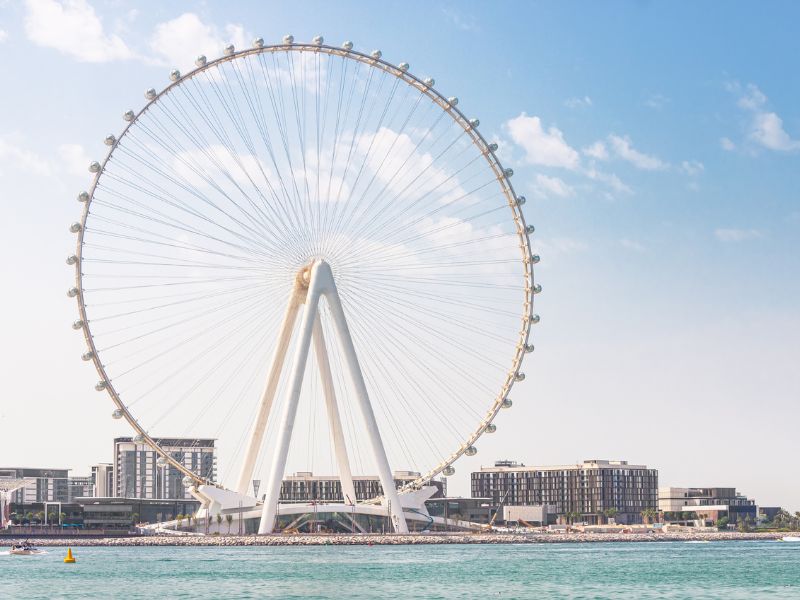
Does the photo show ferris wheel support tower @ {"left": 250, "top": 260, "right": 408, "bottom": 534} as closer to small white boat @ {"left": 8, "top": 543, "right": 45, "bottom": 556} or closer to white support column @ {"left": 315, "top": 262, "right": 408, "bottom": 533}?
white support column @ {"left": 315, "top": 262, "right": 408, "bottom": 533}

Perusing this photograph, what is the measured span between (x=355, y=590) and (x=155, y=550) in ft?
145

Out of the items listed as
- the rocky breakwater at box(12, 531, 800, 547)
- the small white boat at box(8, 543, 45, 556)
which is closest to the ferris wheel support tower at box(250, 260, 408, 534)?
the rocky breakwater at box(12, 531, 800, 547)

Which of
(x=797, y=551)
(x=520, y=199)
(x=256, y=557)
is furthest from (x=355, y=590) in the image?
(x=797, y=551)

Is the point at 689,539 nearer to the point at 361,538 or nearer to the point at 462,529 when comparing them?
the point at 462,529

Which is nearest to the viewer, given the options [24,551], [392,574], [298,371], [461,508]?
[392,574]

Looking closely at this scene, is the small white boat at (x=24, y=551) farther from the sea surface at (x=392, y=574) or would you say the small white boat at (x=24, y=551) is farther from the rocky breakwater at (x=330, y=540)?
the rocky breakwater at (x=330, y=540)

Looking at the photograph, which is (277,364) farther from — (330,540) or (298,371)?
(330,540)

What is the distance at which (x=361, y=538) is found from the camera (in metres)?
95.6

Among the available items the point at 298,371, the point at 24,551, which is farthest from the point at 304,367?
the point at 24,551

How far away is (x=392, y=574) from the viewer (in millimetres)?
64438

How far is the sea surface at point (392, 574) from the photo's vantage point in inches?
2194

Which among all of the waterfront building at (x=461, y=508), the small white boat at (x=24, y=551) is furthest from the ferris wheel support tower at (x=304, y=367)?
the waterfront building at (x=461, y=508)

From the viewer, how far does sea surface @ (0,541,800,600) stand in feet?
183

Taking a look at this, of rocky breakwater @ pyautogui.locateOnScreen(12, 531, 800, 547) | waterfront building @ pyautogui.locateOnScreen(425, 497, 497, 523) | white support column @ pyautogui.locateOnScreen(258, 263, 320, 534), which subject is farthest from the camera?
waterfront building @ pyautogui.locateOnScreen(425, 497, 497, 523)
